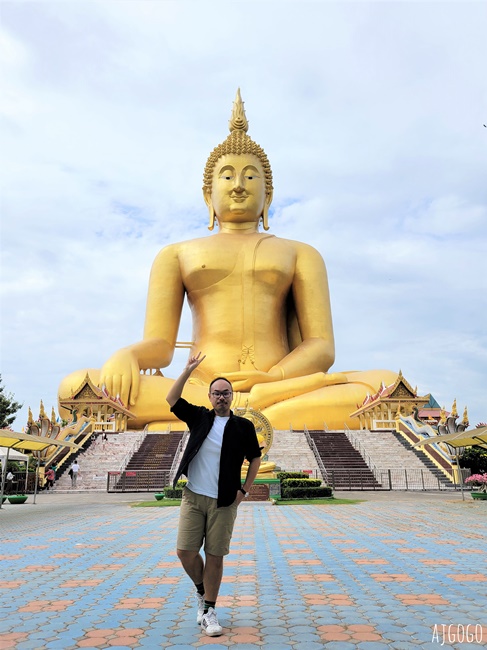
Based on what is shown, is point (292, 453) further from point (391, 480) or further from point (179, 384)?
point (179, 384)

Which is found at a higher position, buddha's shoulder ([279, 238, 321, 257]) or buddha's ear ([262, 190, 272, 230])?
buddha's ear ([262, 190, 272, 230])

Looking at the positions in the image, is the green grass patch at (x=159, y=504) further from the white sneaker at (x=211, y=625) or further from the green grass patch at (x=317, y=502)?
the white sneaker at (x=211, y=625)

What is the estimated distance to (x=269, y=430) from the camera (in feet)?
46.5

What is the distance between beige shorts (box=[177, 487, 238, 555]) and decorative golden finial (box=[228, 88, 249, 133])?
24178mm

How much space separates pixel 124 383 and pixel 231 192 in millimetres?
8511

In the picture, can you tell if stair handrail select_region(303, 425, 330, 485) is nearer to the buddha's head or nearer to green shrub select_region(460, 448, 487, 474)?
green shrub select_region(460, 448, 487, 474)

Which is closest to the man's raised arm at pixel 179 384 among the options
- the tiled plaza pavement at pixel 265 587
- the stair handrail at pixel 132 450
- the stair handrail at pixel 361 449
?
the tiled plaza pavement at pixel 265 587

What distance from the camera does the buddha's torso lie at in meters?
23.0

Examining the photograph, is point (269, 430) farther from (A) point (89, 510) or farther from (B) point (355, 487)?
(A) point (89, 510)

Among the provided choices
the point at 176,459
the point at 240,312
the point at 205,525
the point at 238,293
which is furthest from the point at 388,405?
the point at 205,525

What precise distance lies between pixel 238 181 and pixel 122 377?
28.6 feet

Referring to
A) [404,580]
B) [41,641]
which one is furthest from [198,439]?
[404,580]

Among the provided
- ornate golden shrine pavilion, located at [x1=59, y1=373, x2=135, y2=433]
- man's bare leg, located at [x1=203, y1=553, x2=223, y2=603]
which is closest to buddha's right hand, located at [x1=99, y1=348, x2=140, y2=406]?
ornate golden shrine pavilion, located at [x1=59, y1=373, x2=135, y2=433]

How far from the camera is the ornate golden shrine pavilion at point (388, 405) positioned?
20672mm
